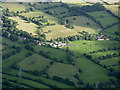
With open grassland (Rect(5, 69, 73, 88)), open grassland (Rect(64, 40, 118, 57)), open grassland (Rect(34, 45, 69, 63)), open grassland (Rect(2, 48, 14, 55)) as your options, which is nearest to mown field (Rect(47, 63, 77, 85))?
open grassland (Rect(5, 69, 73, 88))

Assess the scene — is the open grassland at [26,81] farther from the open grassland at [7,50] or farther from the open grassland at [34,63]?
the open grassland at [7,50]

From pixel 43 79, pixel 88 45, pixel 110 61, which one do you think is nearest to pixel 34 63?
pixel 43 79

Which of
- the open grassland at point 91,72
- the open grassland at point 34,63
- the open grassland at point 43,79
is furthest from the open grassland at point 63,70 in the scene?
the open grassland at point 43,79

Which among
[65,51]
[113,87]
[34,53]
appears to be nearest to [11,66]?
[34,53]

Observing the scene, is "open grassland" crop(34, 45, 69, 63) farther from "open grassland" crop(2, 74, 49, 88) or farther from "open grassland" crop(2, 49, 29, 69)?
"open grassland" crop(2, 74, 49, 88)

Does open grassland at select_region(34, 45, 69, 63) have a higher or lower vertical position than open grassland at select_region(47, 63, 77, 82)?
higher
